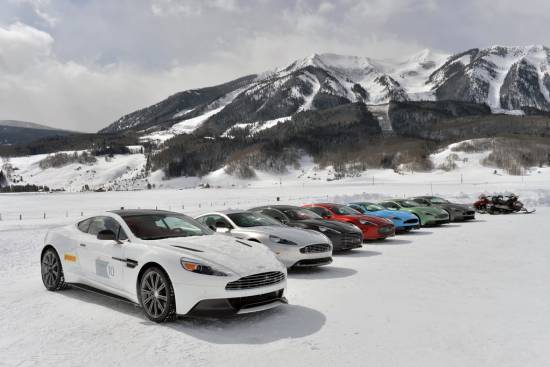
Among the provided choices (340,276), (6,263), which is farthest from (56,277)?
(340,276)

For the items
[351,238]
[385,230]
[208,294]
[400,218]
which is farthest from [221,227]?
[400,218]

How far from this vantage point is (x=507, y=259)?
35.3ft

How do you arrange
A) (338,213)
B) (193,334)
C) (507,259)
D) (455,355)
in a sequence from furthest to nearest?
(338,213) → (507,259) → (193,334) → (455,355)

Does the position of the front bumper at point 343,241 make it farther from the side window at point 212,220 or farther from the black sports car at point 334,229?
the side window at point 212,220

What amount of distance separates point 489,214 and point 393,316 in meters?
22.3

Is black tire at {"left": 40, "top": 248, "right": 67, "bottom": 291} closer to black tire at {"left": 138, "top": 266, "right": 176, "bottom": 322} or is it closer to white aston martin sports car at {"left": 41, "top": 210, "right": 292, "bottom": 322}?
white aston martin sports car at {"left": 41, "top": 210, "right": 292, "bottom": 322}

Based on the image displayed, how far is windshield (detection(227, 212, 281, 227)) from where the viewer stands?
10.3 m

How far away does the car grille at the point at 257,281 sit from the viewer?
5.79 meters

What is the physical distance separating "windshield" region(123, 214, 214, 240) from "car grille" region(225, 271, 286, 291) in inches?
60.2

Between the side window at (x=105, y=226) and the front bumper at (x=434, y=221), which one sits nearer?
the side window at (x=105, y=226)

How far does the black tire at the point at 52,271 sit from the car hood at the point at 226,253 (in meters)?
2.51

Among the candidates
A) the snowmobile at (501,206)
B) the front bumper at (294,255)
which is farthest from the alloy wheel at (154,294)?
the snowmobile at (501,206)

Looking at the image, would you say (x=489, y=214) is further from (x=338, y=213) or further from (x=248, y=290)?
(x=248, y=290)

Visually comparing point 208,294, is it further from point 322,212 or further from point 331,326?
point 322,212
